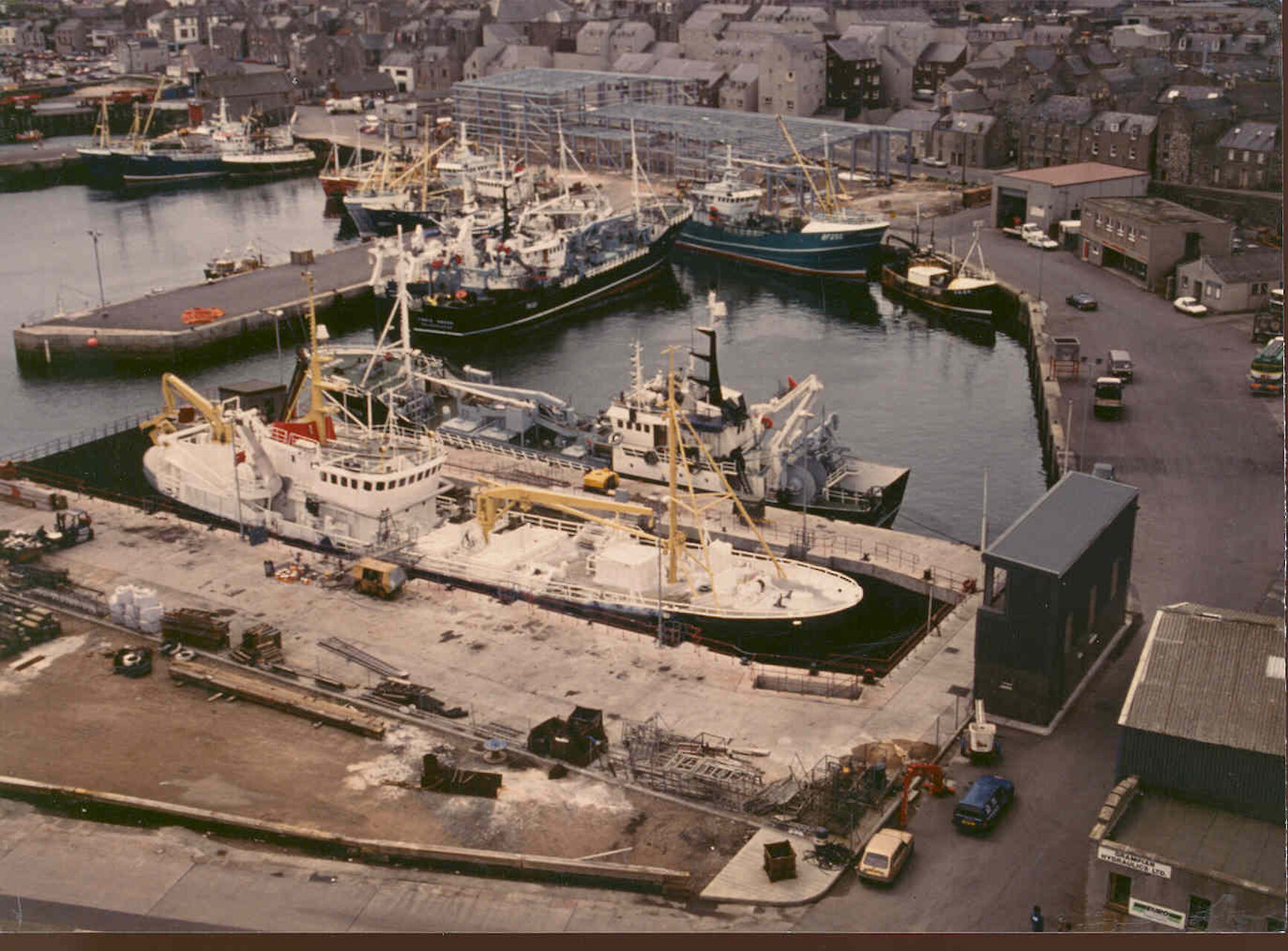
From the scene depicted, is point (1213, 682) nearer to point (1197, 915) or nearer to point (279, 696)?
point (1197, 915)

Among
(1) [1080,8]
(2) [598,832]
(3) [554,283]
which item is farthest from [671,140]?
(2) [598,832]

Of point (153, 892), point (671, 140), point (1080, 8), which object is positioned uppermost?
point (1080, 8)

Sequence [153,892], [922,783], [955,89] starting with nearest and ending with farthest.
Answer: [153,892]
[922,783]
[955,89]

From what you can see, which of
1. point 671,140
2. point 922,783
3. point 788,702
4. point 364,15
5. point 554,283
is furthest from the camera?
point 364,15

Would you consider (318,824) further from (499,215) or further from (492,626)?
(499,215)

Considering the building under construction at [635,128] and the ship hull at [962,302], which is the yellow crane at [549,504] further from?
the building under construction at [635,128]

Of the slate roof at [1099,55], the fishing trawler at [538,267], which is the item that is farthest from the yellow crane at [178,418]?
the slate roof at [1099,55]
